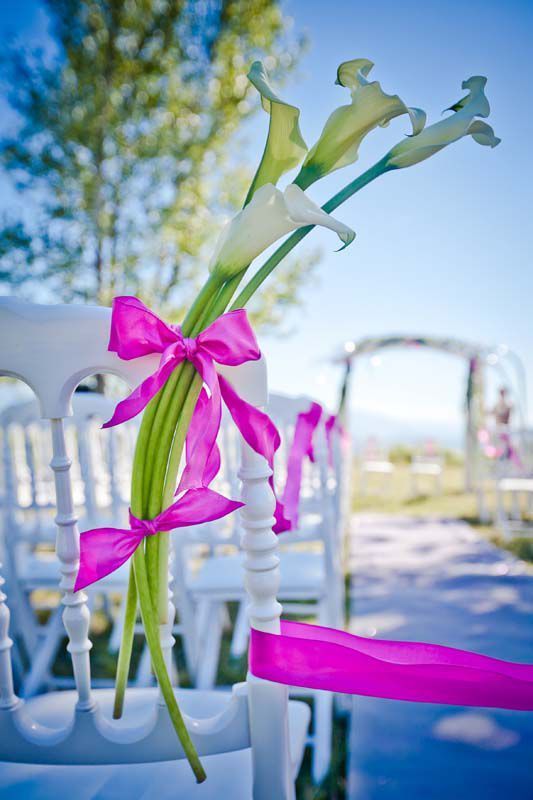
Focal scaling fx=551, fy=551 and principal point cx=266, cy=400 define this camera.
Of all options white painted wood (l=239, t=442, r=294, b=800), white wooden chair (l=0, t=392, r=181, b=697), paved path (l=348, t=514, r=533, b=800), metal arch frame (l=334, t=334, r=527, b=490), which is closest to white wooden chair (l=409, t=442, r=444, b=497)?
metal arch frame (l=334, t=334, r=527, b=490)

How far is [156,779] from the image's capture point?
75cm

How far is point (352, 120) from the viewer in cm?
60

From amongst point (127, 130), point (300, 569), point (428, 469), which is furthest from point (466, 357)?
point (300, 569)

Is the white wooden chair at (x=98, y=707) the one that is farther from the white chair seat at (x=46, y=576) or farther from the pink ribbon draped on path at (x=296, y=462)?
the white chair seat at (x=46, y=576)

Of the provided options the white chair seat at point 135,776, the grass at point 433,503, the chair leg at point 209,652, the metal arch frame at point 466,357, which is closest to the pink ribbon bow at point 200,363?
the white chair seat at point 135,776

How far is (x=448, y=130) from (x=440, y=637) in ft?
7.99

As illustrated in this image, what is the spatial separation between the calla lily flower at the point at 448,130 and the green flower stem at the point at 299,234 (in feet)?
0.06

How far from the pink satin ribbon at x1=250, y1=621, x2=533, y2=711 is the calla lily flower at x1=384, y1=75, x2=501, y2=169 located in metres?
0.58

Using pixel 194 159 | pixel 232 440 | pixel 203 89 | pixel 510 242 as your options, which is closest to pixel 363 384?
pixel 510 242

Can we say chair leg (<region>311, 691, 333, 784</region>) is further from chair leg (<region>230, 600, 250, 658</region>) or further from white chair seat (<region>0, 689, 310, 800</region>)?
white chair seat (<region>0, 689, 310, 800</region>)

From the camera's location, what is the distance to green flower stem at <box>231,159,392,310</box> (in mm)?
645

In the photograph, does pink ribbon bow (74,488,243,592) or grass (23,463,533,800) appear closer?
pink ribbon bow (74,488,243,592)

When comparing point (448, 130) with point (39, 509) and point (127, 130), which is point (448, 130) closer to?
point (39, 509)

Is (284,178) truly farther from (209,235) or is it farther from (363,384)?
(363,384)
